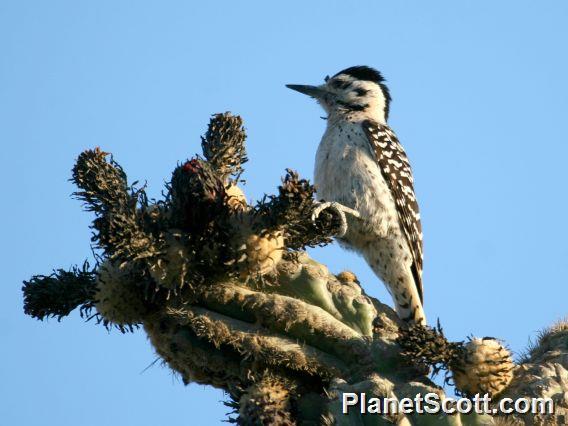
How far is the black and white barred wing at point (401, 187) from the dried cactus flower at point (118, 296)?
3.78 m

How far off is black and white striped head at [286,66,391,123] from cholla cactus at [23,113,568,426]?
14.1 feet

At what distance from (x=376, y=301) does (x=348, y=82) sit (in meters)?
4.26

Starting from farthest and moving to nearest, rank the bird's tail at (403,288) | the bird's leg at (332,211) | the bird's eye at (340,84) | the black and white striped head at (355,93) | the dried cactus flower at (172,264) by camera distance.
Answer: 1. the bird's eye at (340,84)
2. the black and white striped head at (355,93)
3. the bird's tail at (403,288)
4. the bird's leg at (332,211)
5. the dried cactus flower at (172,264)

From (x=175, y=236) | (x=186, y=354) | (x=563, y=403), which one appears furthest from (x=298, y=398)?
(x=563, y=403)

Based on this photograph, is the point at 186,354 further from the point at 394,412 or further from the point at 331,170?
the point at 331,170

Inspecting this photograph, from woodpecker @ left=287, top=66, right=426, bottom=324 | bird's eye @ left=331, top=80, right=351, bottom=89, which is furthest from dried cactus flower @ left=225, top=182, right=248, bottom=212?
bird's eye @ left=331, top=80, right=351, bottom=89

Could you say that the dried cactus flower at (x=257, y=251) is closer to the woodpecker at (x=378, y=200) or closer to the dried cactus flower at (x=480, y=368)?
the dried cactus flower at (x=480, y=368)

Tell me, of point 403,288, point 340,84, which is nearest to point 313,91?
point 340,84

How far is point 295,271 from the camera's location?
16.9 feet

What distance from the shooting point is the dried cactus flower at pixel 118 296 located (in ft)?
16.2

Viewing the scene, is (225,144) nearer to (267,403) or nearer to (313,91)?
(267,403)

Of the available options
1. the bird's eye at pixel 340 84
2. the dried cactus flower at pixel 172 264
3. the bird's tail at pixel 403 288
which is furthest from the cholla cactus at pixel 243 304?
the bird's eye at pixel 340 84

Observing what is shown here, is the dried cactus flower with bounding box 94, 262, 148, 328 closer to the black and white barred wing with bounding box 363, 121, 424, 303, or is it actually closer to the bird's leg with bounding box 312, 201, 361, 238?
the bird's leg with bounding box 312, 201, 361, 238

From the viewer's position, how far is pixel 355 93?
9430 mm
